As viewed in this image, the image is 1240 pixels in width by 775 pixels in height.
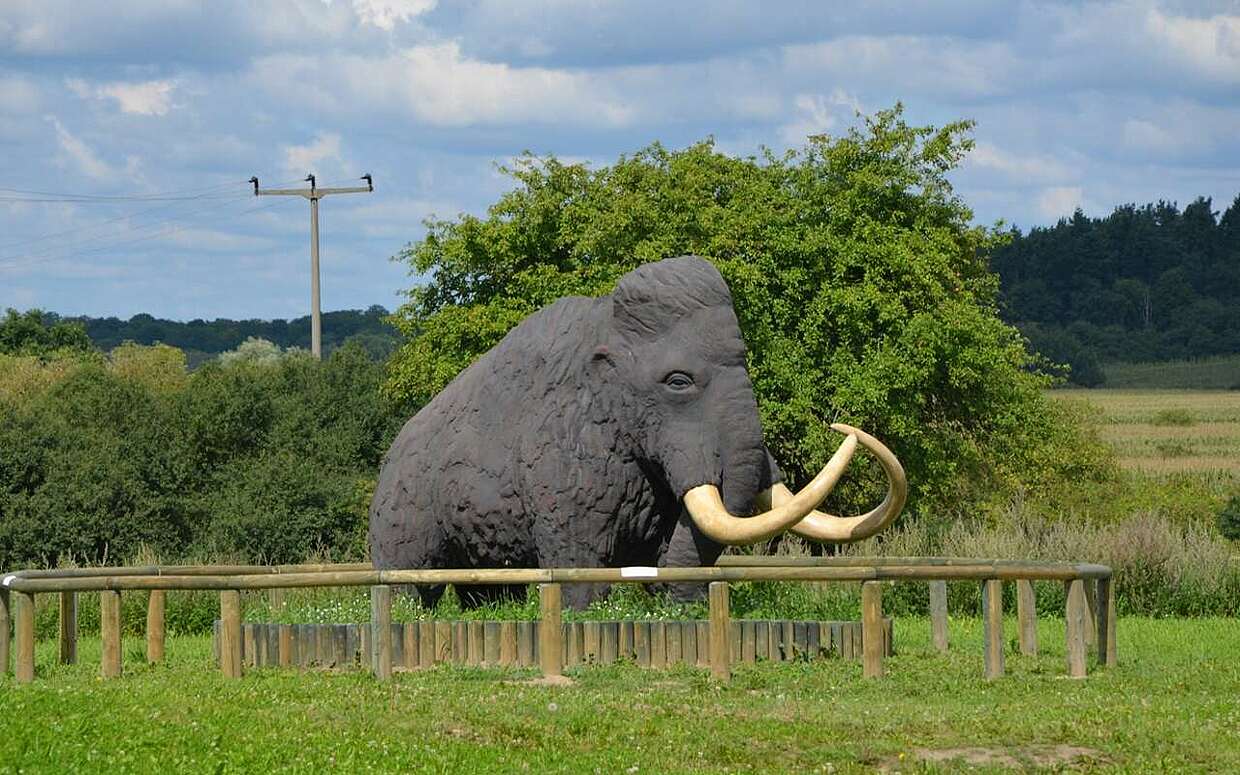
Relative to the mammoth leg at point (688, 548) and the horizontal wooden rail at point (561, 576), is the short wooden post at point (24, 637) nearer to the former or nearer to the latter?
the horizontal wooden rail at point (561, 576)

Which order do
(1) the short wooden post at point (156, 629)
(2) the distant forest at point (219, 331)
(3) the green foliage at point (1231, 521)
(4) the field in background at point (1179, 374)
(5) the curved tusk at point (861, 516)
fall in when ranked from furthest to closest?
(2) the distant forest at point (219, 331) < (4) the field in background at point (1179, 374) < (3) the green foliage at point (1231, 521) < (1) the short wooden post at point (156, 629) < (5) the curved tusk at point (861, 516)

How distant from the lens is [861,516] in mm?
13867

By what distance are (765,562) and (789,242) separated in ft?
41.8

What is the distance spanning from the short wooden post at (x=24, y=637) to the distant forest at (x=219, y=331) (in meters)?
111

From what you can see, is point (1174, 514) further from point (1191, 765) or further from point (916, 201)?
point (1191, 765)

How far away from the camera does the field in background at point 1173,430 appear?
59.9 metres

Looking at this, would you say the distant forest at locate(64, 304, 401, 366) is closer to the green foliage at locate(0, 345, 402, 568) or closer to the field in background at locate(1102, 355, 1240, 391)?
the field in background at locate(1102, 355, 1240, 391)

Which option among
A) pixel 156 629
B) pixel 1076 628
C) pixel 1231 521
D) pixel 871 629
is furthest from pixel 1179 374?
pixel 156 629

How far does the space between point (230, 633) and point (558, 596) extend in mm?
2443

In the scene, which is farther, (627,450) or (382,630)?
(627,450)

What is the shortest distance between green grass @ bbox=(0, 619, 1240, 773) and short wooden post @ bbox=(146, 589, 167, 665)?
86cm

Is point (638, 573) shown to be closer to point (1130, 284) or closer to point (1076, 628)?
point (1076, 628)

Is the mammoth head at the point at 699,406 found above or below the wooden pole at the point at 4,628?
above

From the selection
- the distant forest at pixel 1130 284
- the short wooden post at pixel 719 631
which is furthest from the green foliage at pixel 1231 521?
the distant forest at pixel 1130 284
